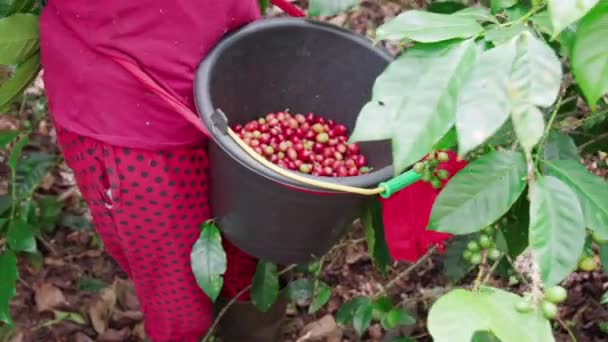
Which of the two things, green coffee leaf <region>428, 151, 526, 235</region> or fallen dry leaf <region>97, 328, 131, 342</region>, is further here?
fallen dry leaf <region>97, 328, 131, 342</region>

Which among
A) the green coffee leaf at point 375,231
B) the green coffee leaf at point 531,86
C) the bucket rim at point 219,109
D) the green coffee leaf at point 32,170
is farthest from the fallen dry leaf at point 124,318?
the green coffee leaf at point 531,86

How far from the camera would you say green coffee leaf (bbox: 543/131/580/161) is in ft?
3.14

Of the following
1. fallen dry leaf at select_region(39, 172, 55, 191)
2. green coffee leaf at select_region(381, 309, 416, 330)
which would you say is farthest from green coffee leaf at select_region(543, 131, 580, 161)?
fallen dry leaf at select_region(39, 172, 55, 191)

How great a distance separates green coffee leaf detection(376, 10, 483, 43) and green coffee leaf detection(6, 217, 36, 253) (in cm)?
117

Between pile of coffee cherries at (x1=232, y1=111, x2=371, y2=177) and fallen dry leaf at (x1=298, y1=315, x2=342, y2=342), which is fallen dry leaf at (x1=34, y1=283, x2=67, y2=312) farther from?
pile of coffee cherries at (x1=232, y1=111, x2=371, y2=177)

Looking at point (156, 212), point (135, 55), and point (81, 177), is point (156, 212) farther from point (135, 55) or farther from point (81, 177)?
point (135, 55)

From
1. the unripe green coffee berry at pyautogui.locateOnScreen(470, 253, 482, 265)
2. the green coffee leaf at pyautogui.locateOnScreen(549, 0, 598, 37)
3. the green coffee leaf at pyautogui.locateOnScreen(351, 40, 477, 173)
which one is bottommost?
the unripe green coffee berry at pyautogui.locateOnScreen(470, 253, 482, 265)

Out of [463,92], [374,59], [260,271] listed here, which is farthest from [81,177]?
[463,92]

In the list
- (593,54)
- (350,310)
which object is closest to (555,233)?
(593,54)

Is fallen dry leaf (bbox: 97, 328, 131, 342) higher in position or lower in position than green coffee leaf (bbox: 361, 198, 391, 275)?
lower

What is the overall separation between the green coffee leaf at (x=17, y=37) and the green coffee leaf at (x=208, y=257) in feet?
1.53

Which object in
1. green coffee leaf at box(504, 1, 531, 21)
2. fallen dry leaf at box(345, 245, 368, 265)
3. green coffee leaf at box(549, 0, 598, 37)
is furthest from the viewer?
fallen dry leaf at box(345, 245, 368, 265)

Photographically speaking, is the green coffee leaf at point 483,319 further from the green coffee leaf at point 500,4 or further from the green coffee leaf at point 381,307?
the green coffee leaf at point 381,307

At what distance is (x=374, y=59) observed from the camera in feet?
3.96
